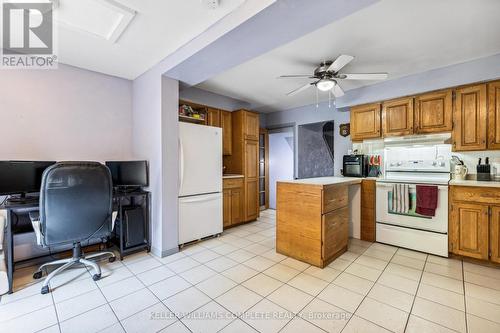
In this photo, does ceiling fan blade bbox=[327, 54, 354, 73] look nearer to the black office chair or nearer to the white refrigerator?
the white refrigerator

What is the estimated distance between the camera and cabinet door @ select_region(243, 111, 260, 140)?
4.27 metres

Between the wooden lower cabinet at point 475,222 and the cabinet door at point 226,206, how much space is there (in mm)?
3080

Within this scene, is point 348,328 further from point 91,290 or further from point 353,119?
point 353,119

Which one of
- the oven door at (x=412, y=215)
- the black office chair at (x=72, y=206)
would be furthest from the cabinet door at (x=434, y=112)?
the black office chair at (x=72, y=206)

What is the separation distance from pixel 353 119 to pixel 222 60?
99.8 inches

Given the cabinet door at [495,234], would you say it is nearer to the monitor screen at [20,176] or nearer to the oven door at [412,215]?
the oven door at [412,215]

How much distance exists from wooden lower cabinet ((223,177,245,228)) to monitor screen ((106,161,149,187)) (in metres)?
1.35

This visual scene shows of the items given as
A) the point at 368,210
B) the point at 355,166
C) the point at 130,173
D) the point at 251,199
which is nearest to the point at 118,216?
the point at 130,173

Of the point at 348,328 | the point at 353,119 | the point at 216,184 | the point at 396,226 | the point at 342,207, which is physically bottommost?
the point at 348,328

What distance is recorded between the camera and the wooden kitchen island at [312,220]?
8.07 feet

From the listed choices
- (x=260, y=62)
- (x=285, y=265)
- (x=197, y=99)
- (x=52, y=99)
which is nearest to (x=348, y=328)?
(x=285, y=265)

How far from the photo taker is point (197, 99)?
12.5 feet

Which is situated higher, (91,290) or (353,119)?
(353,119)

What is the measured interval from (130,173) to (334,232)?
2.73m
